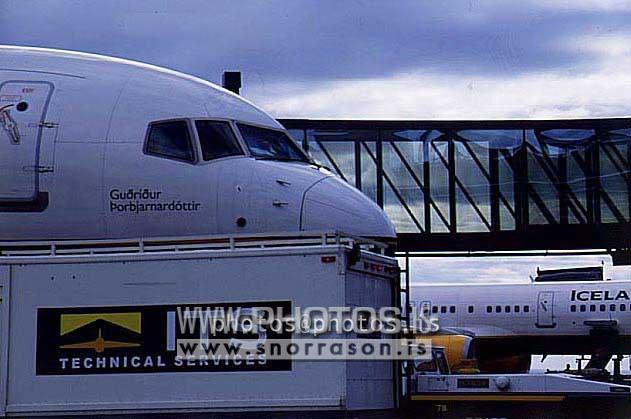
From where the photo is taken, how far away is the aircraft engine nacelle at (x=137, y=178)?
1345cm

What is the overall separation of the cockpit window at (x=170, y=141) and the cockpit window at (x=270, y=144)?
2.43ft

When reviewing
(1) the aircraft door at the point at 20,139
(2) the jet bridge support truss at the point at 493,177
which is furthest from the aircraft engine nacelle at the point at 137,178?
(2) the jet bridge support truss at the point at 493,177

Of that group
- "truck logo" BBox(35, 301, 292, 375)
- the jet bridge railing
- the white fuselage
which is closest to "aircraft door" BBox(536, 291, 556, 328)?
the white fuselage

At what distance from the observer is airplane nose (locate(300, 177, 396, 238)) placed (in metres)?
13.2

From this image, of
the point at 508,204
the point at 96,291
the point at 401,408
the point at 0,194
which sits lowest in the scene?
the point at 401,408

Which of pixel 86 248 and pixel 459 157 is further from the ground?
pixel 459 157

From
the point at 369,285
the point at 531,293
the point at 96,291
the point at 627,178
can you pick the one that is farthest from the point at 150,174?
the point at 531,293

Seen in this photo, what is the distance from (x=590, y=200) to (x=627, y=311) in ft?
40.5

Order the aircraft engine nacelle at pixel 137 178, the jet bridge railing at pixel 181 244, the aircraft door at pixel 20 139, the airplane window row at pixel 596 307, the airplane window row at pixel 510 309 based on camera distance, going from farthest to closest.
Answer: the airplane window row at pixel 510 309
the airplane window row at pixel 596 307
the aircraft door at pixel 20 139
the aircraft engine nacelle at pixel 137 178
the jet bridge railing at pixel 181 244

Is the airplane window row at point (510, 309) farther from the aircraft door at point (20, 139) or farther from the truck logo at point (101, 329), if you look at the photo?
the truck logo at point (101, 329)

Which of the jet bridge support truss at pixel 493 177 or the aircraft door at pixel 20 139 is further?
the jet bridge support truss at pixel 493 177

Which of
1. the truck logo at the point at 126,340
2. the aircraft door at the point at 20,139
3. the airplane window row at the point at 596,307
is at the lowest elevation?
the truck logo at the point at 126,340

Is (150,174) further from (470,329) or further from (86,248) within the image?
(470,329)

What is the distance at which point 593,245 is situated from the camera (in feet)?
→ 99.3
